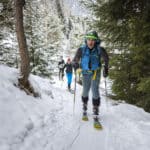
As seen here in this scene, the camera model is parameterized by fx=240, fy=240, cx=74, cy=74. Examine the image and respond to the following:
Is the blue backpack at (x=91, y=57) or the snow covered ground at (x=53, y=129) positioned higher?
the blue backpack at (x=91, y=57)

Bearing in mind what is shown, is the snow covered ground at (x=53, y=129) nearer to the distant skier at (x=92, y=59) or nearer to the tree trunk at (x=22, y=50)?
the tree trunk at (x=22, y=50)

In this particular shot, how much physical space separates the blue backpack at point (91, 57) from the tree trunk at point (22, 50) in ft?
6.17

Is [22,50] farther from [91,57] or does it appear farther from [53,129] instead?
[53,129]

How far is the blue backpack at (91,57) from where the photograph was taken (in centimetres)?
598

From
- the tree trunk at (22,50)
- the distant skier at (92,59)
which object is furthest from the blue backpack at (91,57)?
the tree trunk at (22,50)

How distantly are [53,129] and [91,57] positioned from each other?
2011mm

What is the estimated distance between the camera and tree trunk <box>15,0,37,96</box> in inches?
261

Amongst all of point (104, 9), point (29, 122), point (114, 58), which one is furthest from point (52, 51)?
point (29, 122)

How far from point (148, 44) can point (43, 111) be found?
3975mm

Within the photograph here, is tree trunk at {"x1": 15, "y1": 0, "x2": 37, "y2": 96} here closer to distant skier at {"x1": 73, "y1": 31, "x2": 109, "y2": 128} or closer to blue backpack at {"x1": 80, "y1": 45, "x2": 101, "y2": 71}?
distant skier at {"x1": 73, "y1": 31, "x2": 109, "y2": 128}

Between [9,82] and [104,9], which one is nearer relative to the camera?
[9,82]

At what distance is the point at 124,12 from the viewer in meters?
8.07

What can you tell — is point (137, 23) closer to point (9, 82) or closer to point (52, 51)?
point (9, 82)

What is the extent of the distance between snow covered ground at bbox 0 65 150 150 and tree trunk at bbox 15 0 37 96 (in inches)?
14.2
